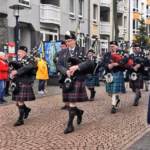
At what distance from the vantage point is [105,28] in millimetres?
44500

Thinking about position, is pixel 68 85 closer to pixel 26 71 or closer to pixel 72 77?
pixel 72 77

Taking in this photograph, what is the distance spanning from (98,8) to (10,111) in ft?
99.4

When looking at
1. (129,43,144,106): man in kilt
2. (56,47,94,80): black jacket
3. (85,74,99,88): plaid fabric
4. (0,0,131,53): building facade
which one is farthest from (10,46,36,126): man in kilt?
(0,0,131,53): building facade

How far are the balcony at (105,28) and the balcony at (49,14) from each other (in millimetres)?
12198

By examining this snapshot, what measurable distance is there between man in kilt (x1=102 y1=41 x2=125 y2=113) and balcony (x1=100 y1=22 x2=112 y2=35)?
31446 millimetres

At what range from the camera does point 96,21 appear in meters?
41.4

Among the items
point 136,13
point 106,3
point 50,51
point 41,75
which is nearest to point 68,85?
point 41,75

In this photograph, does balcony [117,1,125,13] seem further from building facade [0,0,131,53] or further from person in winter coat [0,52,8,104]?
person in winter coat [0,52,8,104]

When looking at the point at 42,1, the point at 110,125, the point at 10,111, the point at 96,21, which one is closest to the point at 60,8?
the point at 42,1

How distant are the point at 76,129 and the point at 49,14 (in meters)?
21.6

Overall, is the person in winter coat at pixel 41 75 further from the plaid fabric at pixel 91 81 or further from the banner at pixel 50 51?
the plaid fabric at pixel 91 81

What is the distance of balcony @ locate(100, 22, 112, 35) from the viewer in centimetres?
4403

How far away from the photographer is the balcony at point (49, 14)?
100.0 feet

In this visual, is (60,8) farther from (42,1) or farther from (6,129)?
(6,129)
